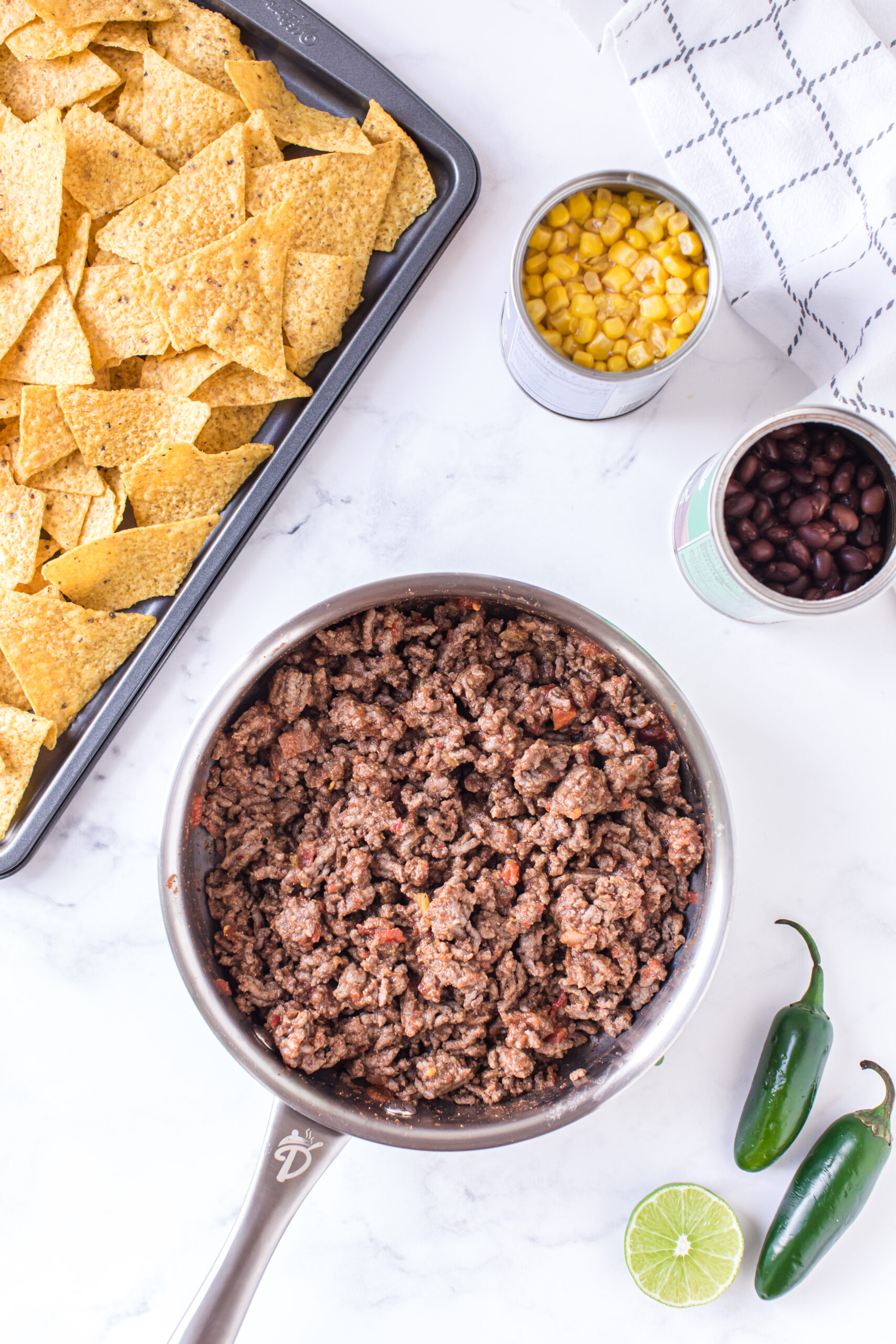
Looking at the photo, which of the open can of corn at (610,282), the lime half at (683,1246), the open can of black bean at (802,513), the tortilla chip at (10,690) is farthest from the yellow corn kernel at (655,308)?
the lime half at (683,1246)

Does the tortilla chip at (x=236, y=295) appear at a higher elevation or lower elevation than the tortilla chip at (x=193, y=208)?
lower

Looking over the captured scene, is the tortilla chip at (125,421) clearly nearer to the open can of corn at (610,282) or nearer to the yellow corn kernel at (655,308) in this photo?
the open can of corn at (610,282)

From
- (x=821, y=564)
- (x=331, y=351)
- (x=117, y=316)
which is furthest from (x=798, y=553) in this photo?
(x=117, y=316)

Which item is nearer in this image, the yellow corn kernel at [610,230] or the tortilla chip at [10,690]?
the yellow corn kernel at [610,230]

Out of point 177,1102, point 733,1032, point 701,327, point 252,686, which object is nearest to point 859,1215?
point 733,1032

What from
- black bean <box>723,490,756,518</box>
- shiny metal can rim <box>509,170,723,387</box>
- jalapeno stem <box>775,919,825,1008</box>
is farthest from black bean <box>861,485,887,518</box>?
jalapeno stem <box>775,919,825,1008</box>

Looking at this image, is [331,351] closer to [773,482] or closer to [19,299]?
[19,299]
